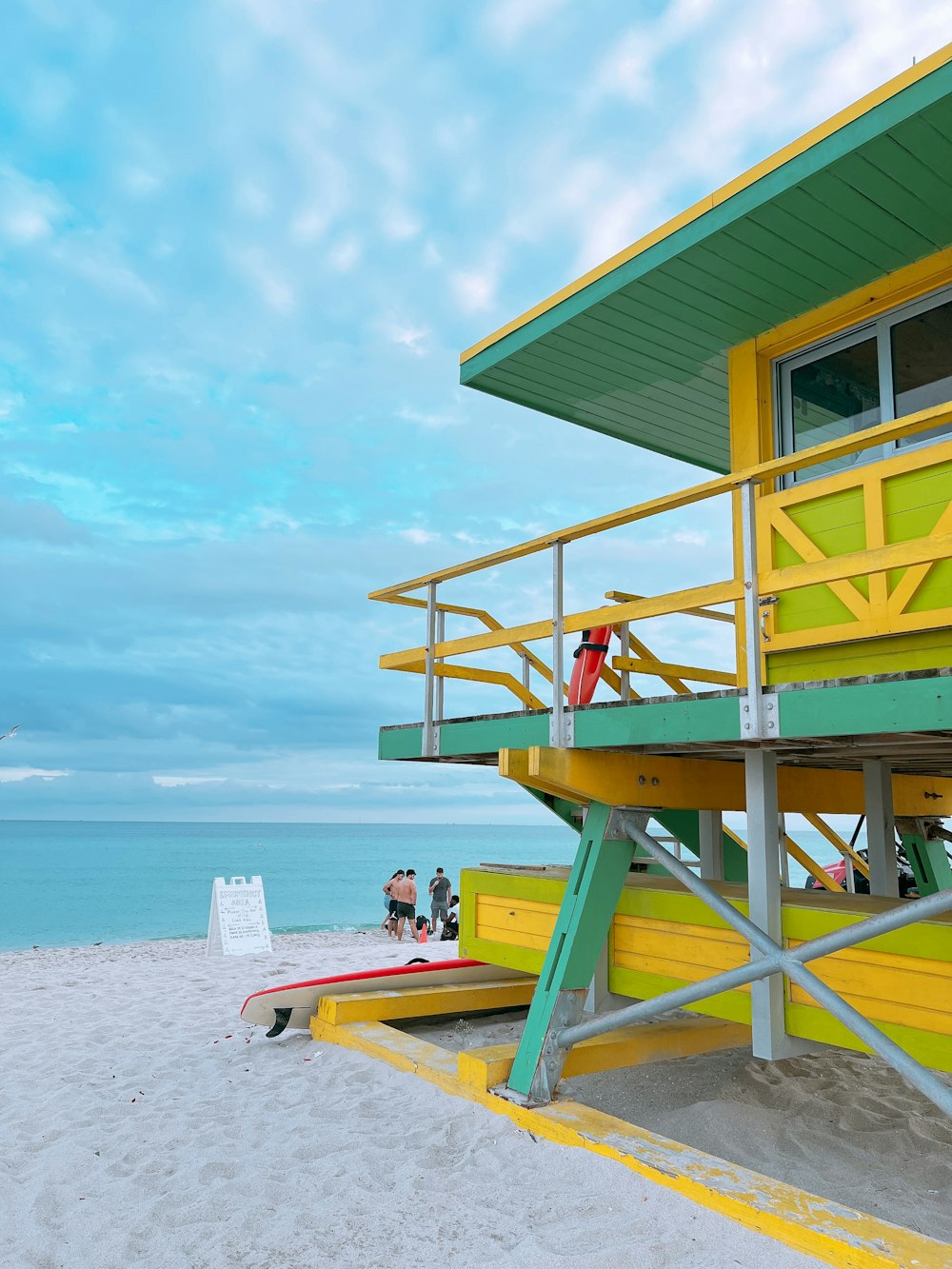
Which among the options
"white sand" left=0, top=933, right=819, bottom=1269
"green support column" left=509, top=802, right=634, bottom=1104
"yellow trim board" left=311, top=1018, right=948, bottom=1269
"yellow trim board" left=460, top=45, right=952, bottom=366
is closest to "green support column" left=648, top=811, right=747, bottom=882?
"green support column" left=509, top=802, right=634, bottom=1104

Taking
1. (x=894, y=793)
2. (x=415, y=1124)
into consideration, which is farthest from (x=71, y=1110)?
(x=894, y=793)

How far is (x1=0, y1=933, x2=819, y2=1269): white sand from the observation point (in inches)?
163

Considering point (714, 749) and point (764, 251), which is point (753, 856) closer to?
point (714, 749)

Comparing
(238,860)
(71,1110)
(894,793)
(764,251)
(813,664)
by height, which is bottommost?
(238,860)

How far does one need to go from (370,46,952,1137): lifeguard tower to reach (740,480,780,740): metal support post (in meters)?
0.01

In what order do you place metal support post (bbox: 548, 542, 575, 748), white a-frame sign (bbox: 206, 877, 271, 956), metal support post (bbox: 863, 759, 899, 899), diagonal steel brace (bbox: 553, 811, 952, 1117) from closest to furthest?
diagonal steel brace (bbox: 553, 811, 952, 1117), metal support post (bbox: 548, 542, 575, 748), metal support post (bbox: 863, 759, 899, 899), white a-frame sign (bbox: 206, 877, 271, 956)

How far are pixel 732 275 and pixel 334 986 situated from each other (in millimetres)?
6534

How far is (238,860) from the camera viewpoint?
4114 inches

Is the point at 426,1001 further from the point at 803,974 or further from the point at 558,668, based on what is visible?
the point at 803,974

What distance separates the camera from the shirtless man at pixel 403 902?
1845 centimetres

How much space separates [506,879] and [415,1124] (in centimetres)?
198

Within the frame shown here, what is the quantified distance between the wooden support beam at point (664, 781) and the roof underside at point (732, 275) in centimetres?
316

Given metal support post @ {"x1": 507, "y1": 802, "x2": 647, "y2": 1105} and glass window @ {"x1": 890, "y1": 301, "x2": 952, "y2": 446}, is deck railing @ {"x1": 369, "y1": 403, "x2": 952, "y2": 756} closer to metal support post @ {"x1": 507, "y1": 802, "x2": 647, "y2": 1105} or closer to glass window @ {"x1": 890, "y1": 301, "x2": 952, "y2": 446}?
glass window @ {"x1": 890, "y1": 301, "x2": 952, "y2": 446}

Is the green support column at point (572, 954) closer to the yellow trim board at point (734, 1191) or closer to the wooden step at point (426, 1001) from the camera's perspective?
the yellow trim board at point (734, 1191)
